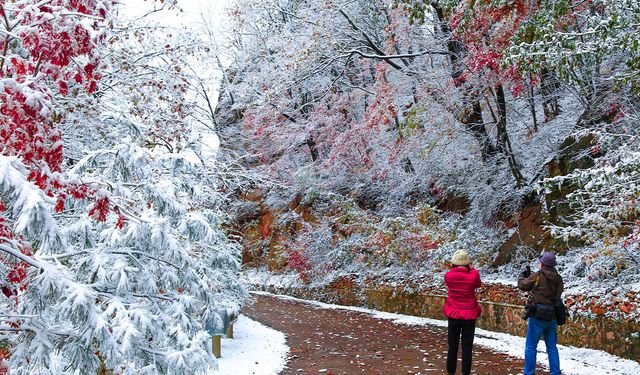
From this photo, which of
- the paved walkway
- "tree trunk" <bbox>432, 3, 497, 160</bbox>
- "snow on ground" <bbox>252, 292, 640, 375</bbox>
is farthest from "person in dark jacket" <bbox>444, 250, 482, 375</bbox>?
"tree trunk" <bbox>432, 3, 497, 160</bbox>

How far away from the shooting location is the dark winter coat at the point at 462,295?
277 inches

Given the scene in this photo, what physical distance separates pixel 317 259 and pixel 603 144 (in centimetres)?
1394

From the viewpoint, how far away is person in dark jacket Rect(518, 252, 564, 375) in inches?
270

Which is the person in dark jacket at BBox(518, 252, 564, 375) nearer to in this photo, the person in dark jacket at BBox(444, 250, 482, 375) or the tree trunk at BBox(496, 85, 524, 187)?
the person in dark jacket at BBox(444, 250, 482, 375)

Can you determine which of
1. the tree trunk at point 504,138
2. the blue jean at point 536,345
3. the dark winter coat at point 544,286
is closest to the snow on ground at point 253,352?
the blue jean at point 536,345

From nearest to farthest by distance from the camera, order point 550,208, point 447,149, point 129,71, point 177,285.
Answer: point 177,285, point 129,71, point 550,208, point 447,149

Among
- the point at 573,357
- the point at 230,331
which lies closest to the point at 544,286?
the point at 573,357

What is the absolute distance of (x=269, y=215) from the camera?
93.7 feet

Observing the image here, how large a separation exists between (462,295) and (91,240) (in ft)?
15.1

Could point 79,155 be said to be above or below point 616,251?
above

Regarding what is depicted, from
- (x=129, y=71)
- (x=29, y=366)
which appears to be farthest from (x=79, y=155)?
(x=29, y=366)

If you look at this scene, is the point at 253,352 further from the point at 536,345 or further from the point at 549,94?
the point at 549,94

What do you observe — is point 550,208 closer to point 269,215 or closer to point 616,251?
point 616,251

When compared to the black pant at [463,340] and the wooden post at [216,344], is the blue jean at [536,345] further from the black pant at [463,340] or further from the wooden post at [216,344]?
the wooden post at [216,344]
